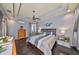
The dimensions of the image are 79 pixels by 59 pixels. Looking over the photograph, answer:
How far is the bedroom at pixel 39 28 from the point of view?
6.93 ft

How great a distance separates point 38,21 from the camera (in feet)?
7.06

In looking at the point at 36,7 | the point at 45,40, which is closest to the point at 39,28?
the point at 45,40

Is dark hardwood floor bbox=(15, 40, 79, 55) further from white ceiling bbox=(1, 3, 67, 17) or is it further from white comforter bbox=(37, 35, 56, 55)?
white ceiling bbox=(1, 3, 67, 17)

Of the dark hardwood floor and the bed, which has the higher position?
the bed

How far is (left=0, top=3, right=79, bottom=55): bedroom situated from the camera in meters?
2.11

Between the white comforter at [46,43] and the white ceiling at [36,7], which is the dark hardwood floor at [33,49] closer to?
the white comforter at [46,43]

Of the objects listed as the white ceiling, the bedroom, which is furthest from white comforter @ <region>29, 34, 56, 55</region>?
the white ceiling

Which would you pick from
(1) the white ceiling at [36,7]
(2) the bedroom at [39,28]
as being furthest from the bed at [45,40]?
(1) the white ceiling at [36,7]

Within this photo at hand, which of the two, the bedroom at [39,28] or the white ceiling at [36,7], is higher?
the white ceiling at [36,7]

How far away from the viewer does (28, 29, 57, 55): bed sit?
6.86 feet

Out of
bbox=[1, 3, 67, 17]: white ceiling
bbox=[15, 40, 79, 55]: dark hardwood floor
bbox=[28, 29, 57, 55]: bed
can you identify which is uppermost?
bbox=[1, 3, 67, 17]: white ceiling

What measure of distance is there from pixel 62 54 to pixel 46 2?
0.82 m
